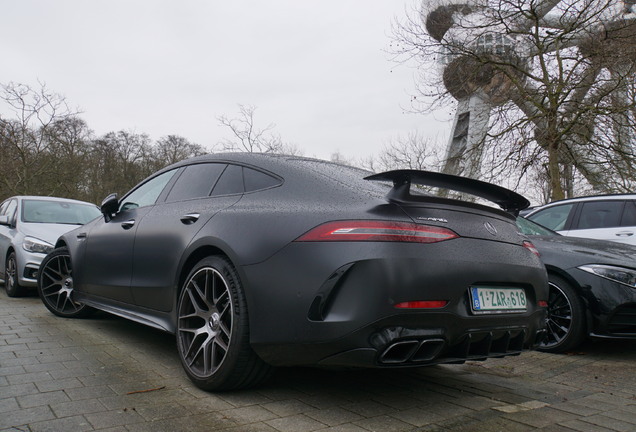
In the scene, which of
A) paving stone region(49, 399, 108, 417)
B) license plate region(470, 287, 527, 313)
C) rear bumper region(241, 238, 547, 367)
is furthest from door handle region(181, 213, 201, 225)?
license plate region(470, 287, 527, 313)

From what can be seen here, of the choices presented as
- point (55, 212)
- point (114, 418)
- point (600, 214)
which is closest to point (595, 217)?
point (600, 214)

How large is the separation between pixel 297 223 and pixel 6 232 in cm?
637

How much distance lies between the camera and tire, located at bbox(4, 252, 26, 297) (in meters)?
6.91

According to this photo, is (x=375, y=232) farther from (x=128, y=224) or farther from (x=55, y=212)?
(x=55, y=212)

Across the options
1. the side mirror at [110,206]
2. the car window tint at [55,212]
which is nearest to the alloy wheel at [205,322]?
the side mirror at [110,206]

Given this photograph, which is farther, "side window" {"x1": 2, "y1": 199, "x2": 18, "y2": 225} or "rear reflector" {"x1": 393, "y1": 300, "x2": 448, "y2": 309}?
"side window" {"x1": 2, "y1": 199, "x2": 18, "y2": 225}

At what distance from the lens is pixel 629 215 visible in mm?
6578

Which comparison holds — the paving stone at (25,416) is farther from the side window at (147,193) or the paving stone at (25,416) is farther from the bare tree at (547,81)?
the bare tree at (547,81)

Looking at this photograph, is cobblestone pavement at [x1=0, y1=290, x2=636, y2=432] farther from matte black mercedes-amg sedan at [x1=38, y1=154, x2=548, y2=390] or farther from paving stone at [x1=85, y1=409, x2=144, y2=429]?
matte black mercedes-amg sedan at [x1=38, y1=154, x2=548, y2=390]

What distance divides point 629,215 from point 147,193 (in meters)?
5.64

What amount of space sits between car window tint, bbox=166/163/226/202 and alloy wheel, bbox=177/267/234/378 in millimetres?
702

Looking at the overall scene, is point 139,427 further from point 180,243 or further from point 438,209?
point 438,209

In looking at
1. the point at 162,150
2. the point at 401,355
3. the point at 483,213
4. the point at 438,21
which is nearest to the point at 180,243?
the point at 401,355

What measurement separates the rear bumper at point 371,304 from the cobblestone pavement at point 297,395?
31 centimetres
